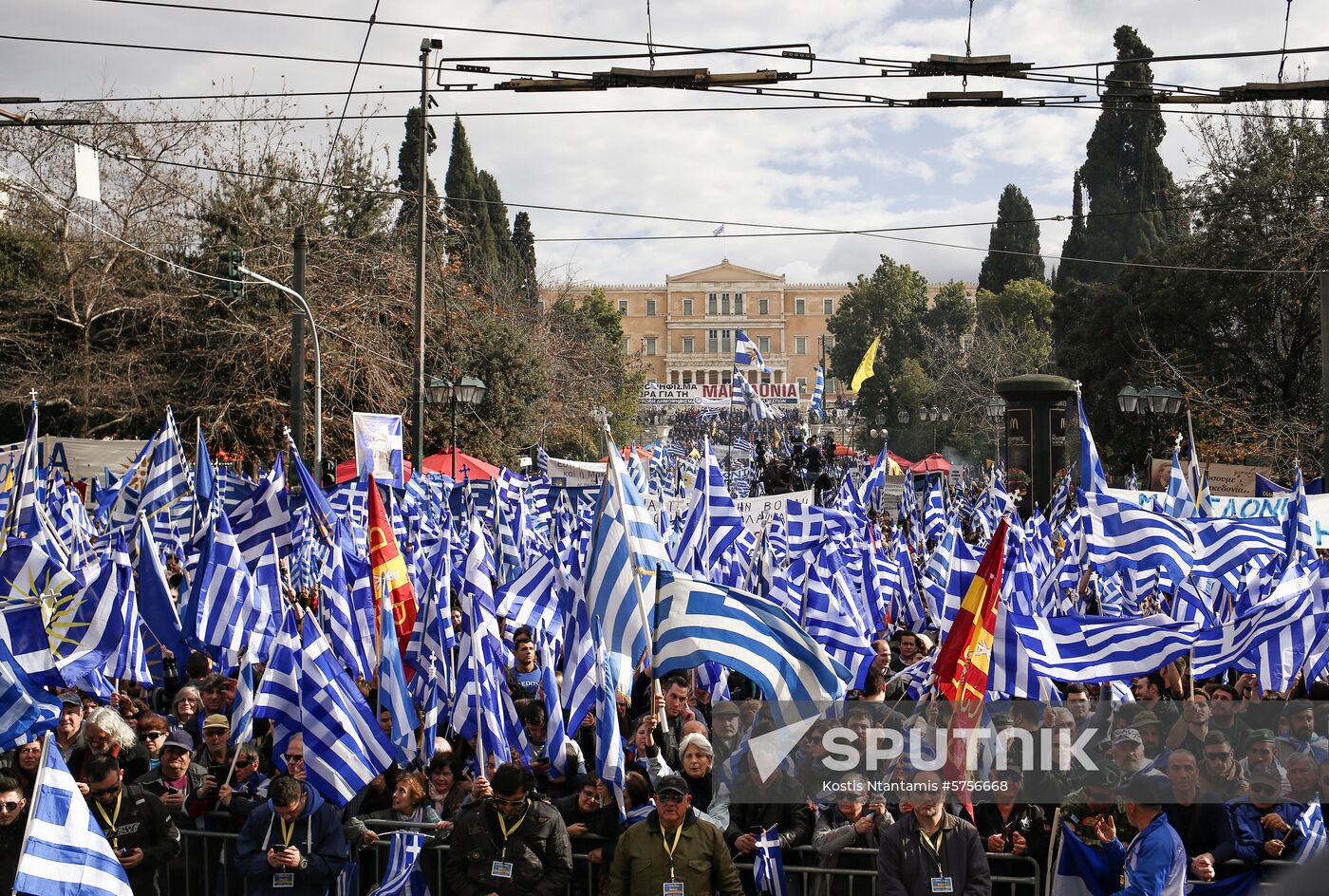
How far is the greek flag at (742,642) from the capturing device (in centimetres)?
689

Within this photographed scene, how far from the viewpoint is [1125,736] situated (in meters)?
6.57

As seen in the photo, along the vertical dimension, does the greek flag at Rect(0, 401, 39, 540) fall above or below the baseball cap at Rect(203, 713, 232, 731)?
above

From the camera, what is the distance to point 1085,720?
768cm

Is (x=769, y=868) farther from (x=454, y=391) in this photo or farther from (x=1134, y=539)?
(x=454, y=391)

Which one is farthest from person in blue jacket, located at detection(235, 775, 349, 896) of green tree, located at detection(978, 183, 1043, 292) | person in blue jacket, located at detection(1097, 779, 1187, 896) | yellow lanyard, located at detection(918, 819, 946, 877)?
green tree, located at detection(978, 183, 1043, 292)

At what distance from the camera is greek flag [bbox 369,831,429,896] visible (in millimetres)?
6676

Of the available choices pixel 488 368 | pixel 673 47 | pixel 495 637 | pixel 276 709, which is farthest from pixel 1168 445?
pixel 276 709

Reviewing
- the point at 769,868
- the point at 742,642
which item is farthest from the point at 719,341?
the point at 769,868

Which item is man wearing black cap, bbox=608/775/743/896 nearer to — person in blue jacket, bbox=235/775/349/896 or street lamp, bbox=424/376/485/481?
person in blue jacket, bbox=235/775/349/896

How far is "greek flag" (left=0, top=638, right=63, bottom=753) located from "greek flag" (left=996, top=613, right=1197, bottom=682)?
16.4 feet

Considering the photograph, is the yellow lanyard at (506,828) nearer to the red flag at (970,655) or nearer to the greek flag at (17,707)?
the red flag at (970,655)

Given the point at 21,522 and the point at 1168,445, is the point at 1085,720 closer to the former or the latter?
the point at 21,522

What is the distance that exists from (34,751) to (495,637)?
2.61 metres

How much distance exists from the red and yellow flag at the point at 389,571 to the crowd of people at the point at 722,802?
4.92 feet
